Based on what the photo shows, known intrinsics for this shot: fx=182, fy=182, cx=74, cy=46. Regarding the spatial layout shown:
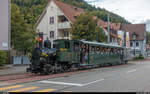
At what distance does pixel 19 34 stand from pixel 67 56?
1022 centimetres

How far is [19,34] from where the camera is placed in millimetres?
24156

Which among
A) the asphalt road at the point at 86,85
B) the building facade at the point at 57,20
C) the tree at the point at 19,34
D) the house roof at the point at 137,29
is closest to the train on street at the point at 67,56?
the asphalt road at the point at 86,85

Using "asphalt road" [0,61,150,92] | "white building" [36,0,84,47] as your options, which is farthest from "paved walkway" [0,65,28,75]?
"white building" [36,0,84,47]

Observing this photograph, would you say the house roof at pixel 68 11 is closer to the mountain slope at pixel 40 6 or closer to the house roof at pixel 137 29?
the mountain slope at pixel 40 6

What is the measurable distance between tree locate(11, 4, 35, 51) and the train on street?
8.31 m

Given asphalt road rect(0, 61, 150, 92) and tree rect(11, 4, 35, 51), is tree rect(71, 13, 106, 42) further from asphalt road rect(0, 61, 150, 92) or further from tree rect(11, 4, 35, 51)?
asphalt road rect(0, 61, 150, 92)

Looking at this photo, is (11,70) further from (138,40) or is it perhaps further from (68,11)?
(138,40)

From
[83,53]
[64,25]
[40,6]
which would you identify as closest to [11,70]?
[83,53]

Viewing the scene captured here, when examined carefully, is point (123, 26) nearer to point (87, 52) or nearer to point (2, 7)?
point (87, 52)

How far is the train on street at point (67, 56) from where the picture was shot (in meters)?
15.0

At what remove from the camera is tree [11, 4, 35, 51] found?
951 inches

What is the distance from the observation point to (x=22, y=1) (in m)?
63.0

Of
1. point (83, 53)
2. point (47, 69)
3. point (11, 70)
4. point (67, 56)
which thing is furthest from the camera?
point (83, 53)

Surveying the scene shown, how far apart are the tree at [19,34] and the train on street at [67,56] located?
8.31 m
